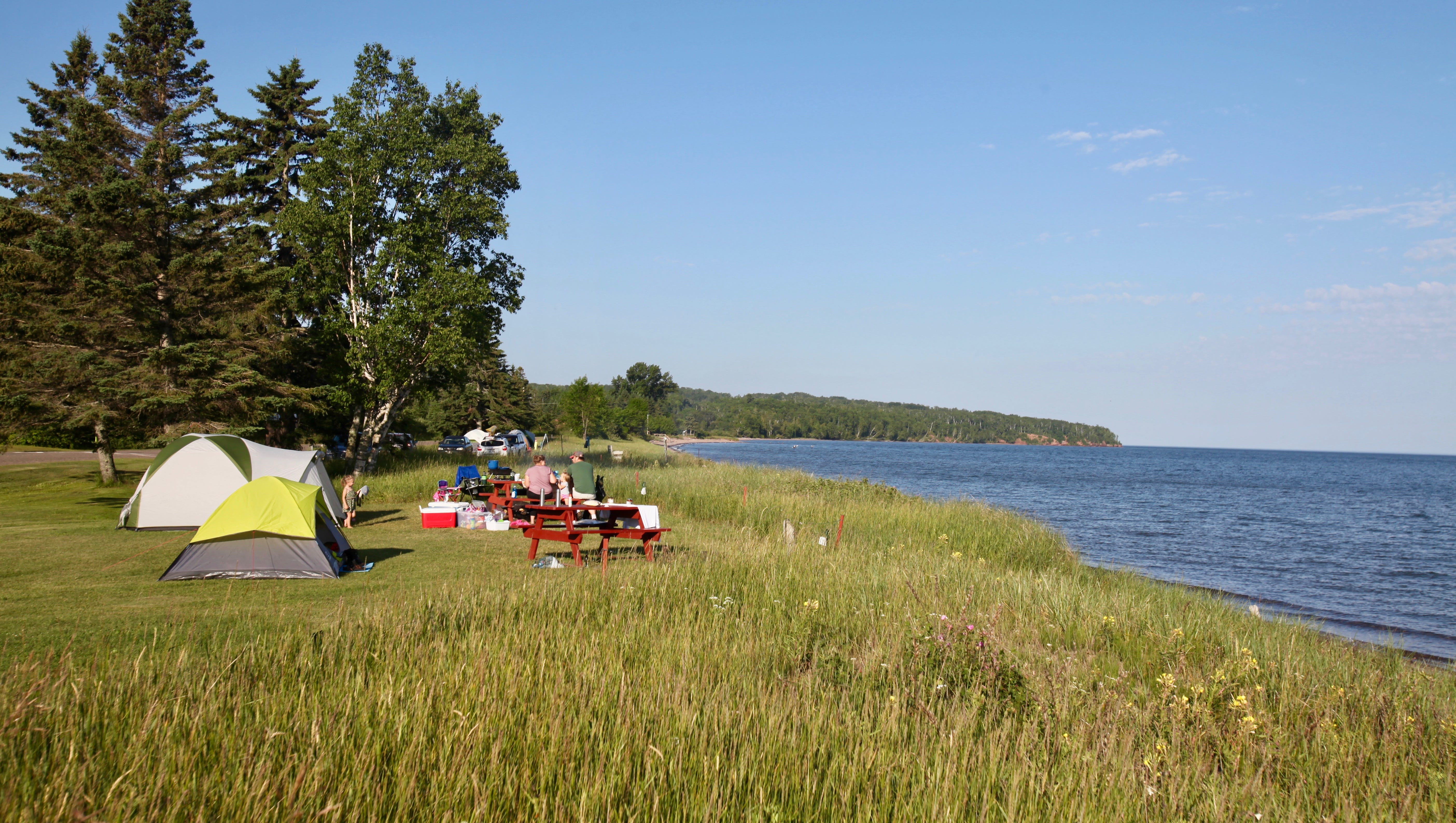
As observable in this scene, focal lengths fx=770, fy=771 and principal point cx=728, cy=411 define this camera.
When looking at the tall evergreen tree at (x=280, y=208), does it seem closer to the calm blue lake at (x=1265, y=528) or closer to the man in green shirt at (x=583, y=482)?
the man in green shirt at (x=583, y=482)

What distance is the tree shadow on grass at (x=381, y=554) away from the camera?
10398mm

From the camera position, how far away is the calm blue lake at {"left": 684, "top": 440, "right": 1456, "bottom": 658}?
13.9m

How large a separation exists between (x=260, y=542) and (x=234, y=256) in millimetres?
13298

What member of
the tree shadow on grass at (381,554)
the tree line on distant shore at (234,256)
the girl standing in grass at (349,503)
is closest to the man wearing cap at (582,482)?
the tree shadow on grass at (381,554)

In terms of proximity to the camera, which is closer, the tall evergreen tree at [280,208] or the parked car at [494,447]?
the tall evergreen tree at [280,208]

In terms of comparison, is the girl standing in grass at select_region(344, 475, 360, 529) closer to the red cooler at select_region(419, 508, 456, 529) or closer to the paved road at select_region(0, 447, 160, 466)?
the red cooler at select_region(419, 508, 456, 529)

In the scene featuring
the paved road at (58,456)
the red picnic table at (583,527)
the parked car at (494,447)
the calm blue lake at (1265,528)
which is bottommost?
the calm blue lake at (1265,528)

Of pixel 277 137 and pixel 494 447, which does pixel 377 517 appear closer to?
pixel 277 137

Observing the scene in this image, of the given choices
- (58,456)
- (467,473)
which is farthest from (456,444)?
(467,473)

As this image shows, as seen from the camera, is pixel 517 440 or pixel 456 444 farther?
pixel 517 440

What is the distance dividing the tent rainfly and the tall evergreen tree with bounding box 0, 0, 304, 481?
847 centimetres

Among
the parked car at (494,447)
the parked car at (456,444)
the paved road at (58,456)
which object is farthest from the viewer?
the parked car at (456,444)

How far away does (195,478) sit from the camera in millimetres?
13062

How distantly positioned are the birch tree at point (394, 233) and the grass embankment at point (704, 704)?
44.8 ft
